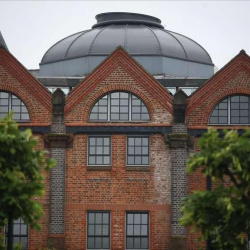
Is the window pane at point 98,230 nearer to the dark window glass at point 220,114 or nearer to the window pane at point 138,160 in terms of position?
the window pane at point 138,160

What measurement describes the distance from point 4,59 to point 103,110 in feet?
17.9

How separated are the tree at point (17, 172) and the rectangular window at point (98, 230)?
49.6 ft

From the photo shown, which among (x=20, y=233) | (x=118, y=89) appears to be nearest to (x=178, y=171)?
(x=118, y=89)

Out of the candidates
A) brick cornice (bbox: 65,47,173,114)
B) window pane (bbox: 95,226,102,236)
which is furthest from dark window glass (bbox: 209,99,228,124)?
window pane (bbox: 95,226,102,236)

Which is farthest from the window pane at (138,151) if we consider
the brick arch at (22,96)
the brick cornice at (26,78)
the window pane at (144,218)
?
the brick arch at (22,96)

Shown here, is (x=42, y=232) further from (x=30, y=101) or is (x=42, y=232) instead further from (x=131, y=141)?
(x=30, y=101)

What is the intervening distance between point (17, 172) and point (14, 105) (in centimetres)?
1598

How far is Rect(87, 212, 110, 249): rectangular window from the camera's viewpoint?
178ft

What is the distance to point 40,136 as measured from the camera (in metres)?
55.0

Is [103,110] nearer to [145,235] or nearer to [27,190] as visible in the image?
[145,235]

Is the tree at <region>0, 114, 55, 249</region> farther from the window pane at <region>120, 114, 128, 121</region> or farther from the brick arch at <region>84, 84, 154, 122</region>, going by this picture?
the window pane at <region>120, 114, 128, 121</region>

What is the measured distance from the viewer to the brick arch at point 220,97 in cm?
5472

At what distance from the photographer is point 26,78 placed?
55188 millimetres

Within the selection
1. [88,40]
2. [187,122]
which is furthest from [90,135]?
[88,40]
